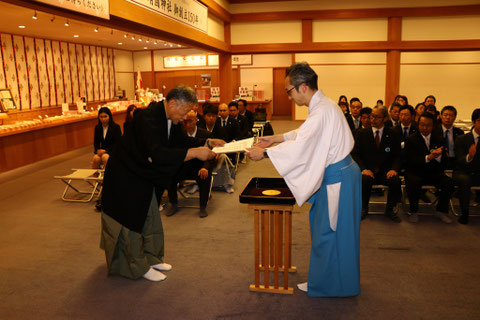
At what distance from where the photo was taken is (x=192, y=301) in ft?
8.62

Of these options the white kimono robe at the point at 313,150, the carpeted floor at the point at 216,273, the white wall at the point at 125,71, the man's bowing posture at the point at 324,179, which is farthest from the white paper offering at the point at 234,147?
the white wall at the point at 125,71

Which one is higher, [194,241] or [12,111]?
[12,111]

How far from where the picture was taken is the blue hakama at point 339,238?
96.0 inches

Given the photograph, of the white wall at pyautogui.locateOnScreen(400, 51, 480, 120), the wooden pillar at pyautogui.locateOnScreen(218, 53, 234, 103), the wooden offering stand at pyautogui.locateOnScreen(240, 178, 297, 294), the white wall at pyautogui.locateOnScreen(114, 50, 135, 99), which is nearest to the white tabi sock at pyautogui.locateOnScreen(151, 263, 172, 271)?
the wooden offering stand at pyautogui.locateOnScreen(240, 178, 297, 294)

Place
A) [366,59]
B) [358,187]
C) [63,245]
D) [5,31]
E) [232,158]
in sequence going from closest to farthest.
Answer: [358,187] → [63,245] → [232,158] → [5,31] → [366,59]

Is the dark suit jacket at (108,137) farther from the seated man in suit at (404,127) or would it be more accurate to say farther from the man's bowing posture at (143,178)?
the seated man in suit at (404,127)

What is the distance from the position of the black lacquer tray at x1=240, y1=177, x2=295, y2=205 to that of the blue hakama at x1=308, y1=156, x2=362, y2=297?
206mm

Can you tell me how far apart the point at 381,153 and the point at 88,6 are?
3396 millimetres

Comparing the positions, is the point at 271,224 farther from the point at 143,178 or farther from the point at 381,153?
→ the point at 381,153

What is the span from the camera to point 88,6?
3643mm

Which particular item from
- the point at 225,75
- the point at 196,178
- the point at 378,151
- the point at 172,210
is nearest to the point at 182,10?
the point at 196,178

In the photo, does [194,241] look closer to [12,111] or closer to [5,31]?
[12,111]

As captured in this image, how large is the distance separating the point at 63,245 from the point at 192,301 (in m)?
1.64

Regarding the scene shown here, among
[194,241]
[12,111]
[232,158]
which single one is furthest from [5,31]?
[194,241]
